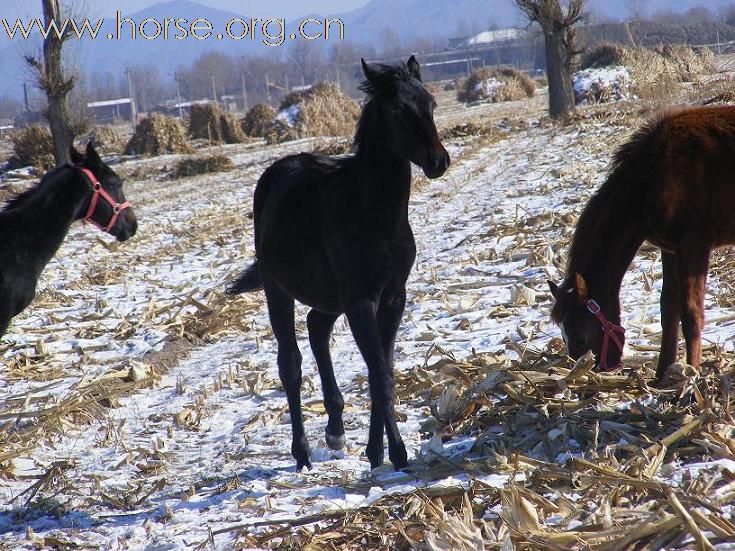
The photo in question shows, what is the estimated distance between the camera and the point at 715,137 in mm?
5246

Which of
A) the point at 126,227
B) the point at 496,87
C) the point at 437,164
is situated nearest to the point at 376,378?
the point at 437,164

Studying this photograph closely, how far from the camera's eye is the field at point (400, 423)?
12.6 feet

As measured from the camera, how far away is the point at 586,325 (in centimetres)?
532

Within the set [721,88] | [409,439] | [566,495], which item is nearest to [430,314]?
[409,439]

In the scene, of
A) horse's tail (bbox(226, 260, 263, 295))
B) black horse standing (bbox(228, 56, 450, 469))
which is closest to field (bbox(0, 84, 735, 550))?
black horse standing (bbox(228, 56, 450, 469))

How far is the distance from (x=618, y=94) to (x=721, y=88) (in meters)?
12.6

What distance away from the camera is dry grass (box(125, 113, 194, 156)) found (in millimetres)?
27781

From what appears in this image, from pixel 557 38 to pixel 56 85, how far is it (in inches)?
632

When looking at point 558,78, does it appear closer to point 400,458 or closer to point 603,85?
point 603,85

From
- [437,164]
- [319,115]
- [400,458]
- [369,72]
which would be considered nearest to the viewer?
[437,164]

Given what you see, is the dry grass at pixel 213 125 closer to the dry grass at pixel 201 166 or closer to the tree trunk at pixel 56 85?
the dry grass at pixel 201 166

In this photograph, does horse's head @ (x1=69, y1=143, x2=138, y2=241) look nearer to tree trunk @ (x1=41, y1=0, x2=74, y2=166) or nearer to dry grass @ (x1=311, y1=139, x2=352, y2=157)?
tree trunk @ (x1=41, y1=0, x2=74, y2=166)

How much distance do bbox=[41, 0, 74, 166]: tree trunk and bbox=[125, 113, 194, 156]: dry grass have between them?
23.0ft

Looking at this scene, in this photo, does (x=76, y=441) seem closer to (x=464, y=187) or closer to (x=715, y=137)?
(x=715, y=137)
